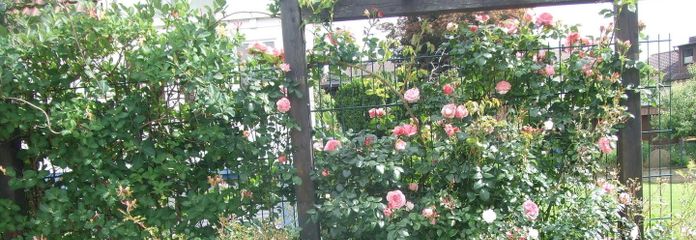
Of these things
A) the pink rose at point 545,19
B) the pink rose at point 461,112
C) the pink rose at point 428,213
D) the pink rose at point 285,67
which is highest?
the pink rose at point 545,19

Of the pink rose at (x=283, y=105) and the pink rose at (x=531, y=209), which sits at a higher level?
the pink rose at (x=283, y=105)

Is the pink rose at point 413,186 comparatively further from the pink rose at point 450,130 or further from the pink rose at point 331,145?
the pink rose at point 331,145

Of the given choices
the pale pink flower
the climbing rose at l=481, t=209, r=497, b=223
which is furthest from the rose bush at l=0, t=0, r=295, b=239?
the pale pink flower

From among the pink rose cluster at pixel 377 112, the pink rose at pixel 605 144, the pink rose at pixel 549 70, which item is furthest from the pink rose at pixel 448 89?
the pink rose at pixel 605 144

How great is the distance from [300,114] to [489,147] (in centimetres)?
114

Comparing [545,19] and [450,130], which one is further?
[545,19]

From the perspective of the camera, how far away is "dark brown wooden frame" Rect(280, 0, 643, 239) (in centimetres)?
280

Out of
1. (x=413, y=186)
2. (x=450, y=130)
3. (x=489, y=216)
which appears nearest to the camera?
(x=489, y=216)

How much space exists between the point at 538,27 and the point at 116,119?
2.62 m

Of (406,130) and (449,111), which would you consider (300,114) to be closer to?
(406,130)

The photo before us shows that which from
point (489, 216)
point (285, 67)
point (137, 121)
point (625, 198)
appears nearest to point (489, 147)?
point (489, 216)

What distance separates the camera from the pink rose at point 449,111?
8.94 feet

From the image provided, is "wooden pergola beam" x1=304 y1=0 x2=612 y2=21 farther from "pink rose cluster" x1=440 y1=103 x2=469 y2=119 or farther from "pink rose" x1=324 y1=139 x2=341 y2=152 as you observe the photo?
"pink rose" x1=324 y1=139 x2=341 y2=152

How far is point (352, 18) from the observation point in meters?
2.88
